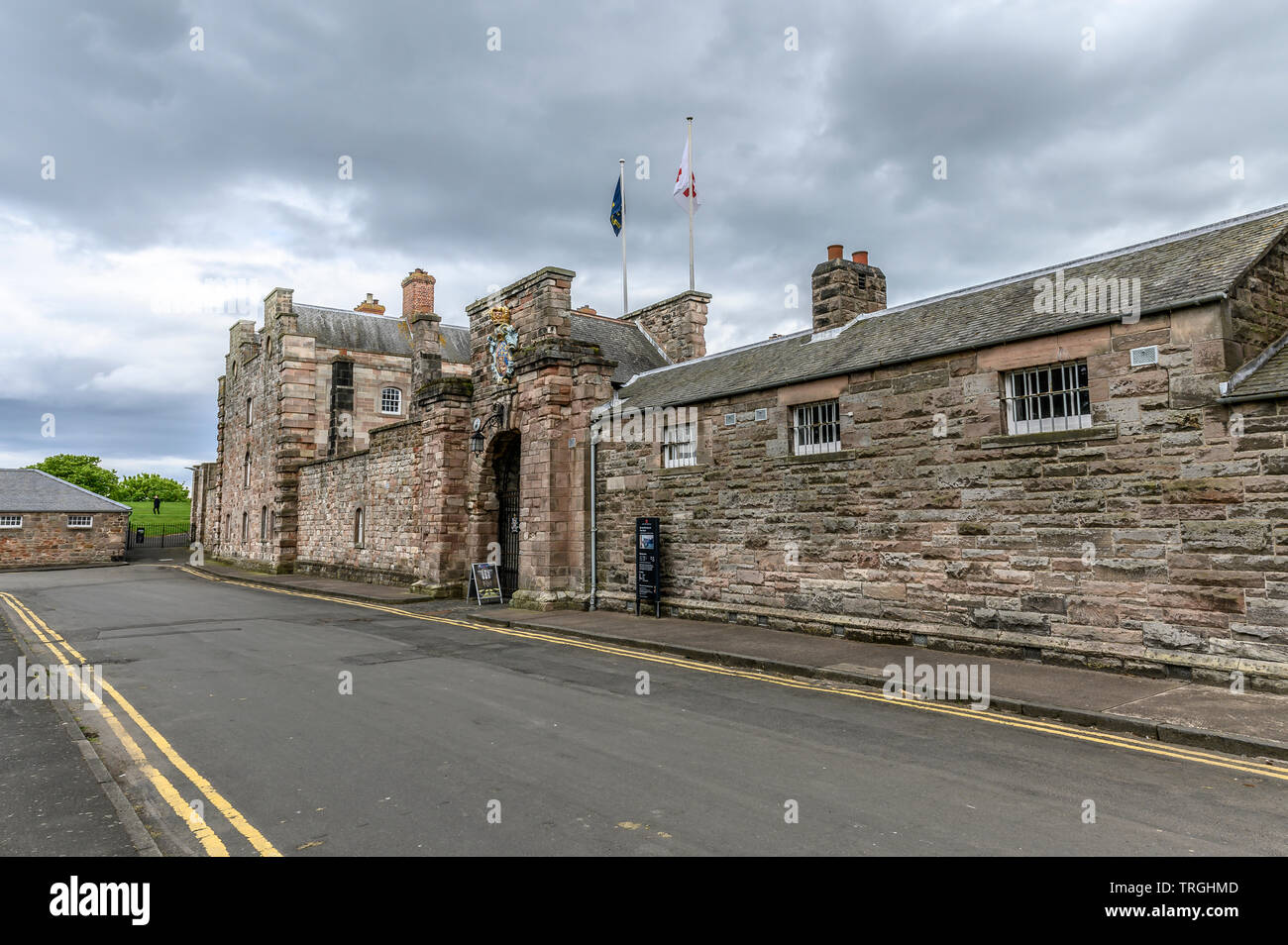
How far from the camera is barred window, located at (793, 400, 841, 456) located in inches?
516

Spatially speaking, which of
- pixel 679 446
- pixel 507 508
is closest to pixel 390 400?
pixel 507 508

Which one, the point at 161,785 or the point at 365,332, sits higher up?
the point at 365,332

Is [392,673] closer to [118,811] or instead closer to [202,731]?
[202,731]

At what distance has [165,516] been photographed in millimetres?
88625

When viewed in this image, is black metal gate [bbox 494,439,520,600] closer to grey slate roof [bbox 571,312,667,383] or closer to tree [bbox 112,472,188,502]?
grey slate roof [bbox 571,312,667,383]

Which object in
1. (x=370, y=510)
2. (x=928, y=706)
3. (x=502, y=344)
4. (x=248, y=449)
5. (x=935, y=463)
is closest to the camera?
(x=928, y=706)

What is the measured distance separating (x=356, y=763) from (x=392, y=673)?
4300 mm

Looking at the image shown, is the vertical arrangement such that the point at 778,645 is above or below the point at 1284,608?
below

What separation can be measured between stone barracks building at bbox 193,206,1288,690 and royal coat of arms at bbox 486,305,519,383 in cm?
8

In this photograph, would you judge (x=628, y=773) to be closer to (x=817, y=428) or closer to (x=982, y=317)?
(x=817, y=428)

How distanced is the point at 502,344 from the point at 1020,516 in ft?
45.1

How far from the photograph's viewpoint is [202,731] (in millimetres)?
7488
